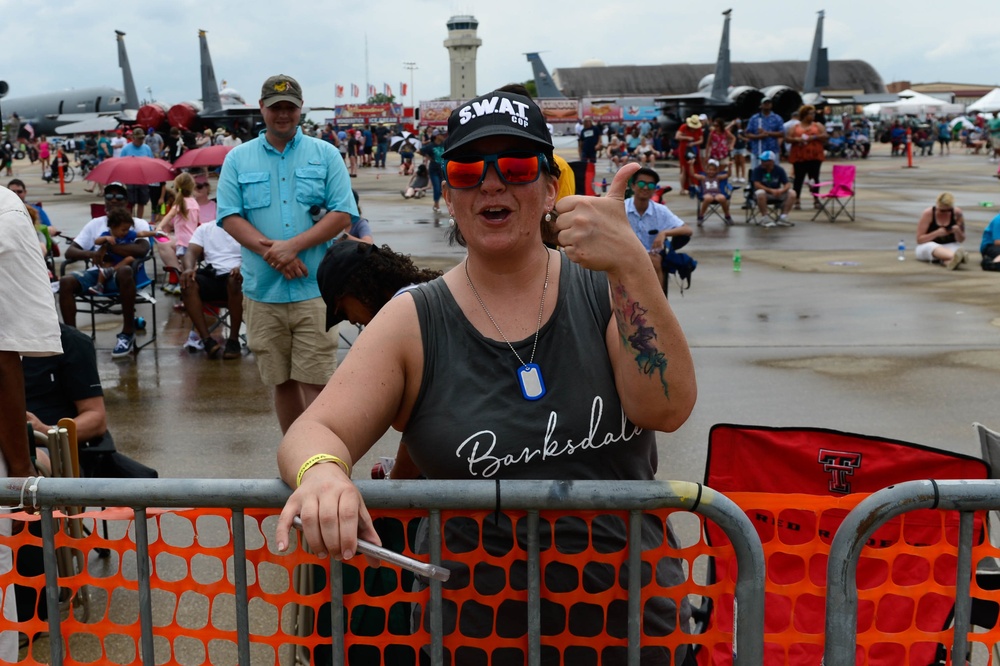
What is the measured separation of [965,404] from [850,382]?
36.2 inches

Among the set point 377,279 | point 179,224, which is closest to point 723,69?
point 179,224

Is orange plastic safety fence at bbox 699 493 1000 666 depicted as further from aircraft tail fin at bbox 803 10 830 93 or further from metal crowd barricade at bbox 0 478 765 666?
aircraft tail fin at bbox 803 10 830 93

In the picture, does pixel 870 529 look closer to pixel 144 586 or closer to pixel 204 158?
pixel 144 586

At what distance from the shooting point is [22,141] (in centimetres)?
5775

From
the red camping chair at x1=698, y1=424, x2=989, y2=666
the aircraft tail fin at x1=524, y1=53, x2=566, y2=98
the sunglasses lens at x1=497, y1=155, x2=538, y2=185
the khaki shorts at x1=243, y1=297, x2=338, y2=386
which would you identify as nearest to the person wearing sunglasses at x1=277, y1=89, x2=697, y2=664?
the sunglasses lens at x1=497, y1=155, x2=538, y2=185

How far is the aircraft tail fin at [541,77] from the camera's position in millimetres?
65562

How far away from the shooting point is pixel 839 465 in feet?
9.25

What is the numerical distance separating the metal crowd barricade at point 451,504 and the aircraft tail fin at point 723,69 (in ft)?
150

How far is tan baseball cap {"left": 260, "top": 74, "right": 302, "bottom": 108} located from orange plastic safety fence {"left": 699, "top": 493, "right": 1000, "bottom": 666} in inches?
136

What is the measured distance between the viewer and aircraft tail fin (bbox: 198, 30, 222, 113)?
49.8 meters

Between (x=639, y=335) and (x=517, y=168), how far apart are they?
0.46m

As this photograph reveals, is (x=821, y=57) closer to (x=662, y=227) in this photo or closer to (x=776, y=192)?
(x=776, y=192)

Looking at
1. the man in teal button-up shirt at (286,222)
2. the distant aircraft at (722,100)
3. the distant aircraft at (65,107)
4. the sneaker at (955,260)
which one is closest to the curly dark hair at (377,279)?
the man in teal button-up shirt at (286,222)

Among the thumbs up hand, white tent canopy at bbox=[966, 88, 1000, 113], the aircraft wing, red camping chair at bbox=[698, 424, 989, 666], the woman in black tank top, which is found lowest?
the woman in black tank top
